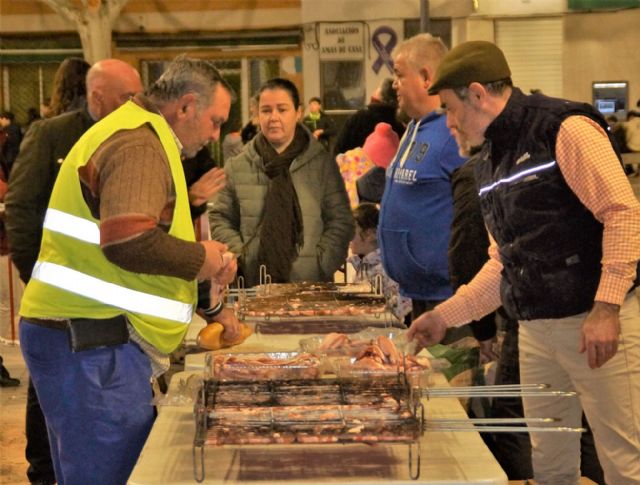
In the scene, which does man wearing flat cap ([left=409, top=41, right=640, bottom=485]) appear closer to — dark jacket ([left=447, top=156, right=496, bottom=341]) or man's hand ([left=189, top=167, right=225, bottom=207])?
dark jacket ([left=447, top=156, right=496, bottom=341])

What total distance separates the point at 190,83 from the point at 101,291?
61 cm

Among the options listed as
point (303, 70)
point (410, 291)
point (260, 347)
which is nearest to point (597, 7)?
point (303, 70)

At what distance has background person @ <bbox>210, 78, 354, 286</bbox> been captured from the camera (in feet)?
17.4

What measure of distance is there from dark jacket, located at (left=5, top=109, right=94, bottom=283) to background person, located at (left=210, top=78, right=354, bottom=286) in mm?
1043

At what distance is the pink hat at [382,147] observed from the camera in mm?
6366

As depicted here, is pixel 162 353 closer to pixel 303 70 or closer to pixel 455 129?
pixel 455 129

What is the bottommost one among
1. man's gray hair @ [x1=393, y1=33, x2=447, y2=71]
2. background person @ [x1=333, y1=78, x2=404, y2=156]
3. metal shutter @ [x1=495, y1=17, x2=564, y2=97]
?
background person @ [x1=333, y1=78, x2=404, y2=156]

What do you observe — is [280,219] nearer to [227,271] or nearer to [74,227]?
[227,271]

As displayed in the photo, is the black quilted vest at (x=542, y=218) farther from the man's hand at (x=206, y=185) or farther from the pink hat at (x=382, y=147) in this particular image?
the pink hat at (x=382, y=147)

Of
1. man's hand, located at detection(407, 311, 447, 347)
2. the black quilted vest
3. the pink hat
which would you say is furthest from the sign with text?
the black quilted vest

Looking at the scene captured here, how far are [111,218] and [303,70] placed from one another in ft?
66.4

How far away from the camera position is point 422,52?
4824mm

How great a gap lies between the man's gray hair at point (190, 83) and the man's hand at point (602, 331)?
1164 millimetres

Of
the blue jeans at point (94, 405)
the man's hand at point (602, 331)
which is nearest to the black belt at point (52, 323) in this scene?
the blue jeans at point (94, 405)
